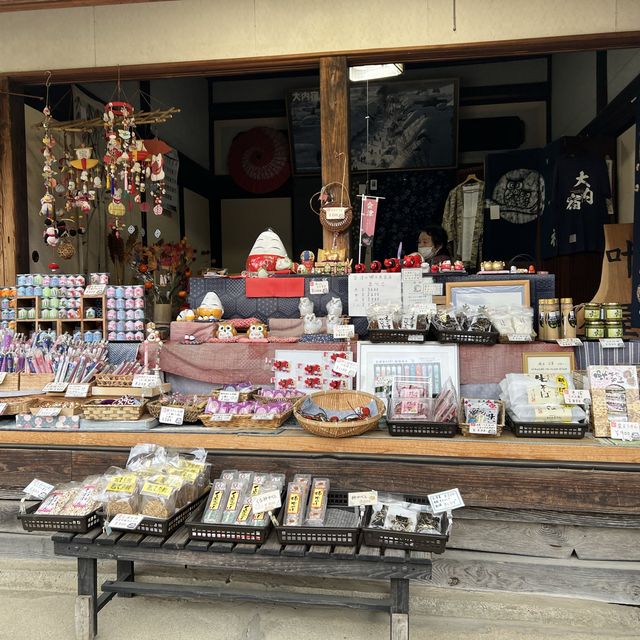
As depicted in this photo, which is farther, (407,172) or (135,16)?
(407,172)

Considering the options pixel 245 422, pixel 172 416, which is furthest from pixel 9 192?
pixel 245 422

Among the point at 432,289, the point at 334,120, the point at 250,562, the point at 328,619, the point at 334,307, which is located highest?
the point at 334,120

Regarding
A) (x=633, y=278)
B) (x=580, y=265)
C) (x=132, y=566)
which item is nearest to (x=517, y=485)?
(x=132, y=566)

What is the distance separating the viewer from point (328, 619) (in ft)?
8.66

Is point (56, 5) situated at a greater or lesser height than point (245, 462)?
greater

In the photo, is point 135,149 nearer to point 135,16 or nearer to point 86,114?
point 135,16

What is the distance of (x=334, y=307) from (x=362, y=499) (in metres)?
1.66

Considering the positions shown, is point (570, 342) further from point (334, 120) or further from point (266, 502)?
point (334, 120)

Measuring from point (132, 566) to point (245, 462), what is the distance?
0.84 m

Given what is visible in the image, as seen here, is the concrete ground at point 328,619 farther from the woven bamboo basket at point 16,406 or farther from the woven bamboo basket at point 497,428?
the woven bamboo basket at point 16,406

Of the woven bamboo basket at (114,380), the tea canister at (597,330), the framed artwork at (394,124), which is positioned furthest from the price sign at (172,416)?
the framed artwork at (394,124)

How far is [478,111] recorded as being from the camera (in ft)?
27.5

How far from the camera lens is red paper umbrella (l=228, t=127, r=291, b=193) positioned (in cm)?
896

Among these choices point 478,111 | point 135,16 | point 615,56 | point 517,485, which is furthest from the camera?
point 478,111
